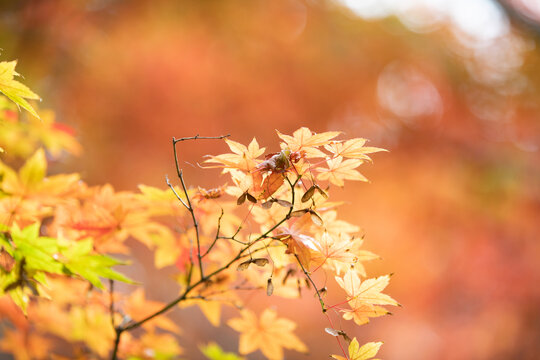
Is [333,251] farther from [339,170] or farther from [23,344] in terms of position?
[23,344]

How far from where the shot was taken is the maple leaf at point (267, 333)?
0.83 meters

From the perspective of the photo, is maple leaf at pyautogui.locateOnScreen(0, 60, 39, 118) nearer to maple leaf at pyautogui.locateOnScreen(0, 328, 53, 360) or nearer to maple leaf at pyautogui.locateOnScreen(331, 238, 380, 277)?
maple leaf at pyautogui.locateOnScreen(331, 238, 380, 277)

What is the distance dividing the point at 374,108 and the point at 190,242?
11.1 ft

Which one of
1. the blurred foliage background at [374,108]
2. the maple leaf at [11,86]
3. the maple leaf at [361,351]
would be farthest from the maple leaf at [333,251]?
the blurred foliage background at [374,108]

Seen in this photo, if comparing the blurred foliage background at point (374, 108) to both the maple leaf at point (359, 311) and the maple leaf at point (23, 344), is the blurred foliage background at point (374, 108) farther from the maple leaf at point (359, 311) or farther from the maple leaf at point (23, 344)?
the maple leaf at point (359, 311)

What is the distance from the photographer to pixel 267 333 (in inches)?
33.7

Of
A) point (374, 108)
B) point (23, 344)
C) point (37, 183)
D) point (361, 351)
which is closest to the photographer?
point (361, 351)

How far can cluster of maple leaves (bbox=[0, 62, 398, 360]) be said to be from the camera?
559 millimetres

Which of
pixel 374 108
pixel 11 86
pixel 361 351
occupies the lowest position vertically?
pixel 361 351

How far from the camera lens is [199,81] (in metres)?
3.80

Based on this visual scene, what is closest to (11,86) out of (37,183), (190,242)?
(37,183)

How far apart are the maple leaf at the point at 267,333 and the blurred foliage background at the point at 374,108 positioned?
288cm

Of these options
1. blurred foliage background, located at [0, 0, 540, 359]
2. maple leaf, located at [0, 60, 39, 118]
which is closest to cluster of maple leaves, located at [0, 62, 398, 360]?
maple leaf, located at [0, 60, 39, 118]

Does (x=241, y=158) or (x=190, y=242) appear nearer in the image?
(x=241, y=158)
